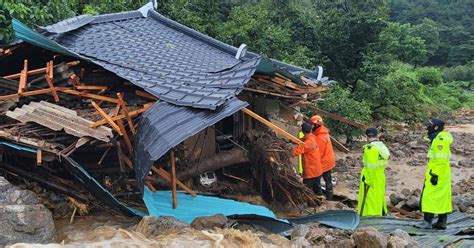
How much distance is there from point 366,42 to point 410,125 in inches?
264

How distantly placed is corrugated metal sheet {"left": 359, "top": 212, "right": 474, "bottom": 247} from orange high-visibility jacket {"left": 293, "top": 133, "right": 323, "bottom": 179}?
1.52 m

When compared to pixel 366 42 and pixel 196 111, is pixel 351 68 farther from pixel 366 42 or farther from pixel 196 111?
pixel 196 111

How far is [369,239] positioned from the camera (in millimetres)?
4820

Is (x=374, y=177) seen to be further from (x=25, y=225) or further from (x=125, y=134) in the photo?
(x=25, y=225)

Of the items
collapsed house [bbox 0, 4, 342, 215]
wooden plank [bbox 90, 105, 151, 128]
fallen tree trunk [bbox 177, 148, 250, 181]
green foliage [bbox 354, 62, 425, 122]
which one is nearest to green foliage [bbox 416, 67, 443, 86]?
green foliage [bbox 354, 62, 425, 122]

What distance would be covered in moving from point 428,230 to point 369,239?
7.75 feet

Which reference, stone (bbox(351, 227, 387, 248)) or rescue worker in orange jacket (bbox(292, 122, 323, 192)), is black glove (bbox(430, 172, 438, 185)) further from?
stone (bbox(351, 227, 387, 248))

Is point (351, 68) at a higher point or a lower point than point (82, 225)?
higher

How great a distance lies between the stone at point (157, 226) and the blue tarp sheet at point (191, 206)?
2.09 feet

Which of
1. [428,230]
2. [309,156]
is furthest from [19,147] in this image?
[428,230]

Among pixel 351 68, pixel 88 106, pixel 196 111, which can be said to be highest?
pixel 351 68

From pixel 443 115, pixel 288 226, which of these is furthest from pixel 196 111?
pixel 443 115

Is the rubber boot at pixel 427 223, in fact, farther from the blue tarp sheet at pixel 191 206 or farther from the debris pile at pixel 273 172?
the blue tarp sheet at pixel 191 206

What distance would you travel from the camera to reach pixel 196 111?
5562 mm
